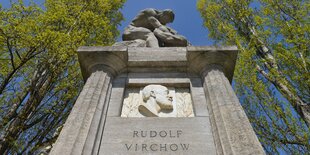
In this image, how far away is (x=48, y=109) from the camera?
9.41m

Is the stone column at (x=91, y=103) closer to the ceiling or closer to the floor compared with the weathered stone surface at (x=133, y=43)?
closer to the floor

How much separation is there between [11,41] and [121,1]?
887 cm

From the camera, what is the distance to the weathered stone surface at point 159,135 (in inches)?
159

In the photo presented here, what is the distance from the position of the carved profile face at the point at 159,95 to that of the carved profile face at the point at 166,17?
11.6 ft

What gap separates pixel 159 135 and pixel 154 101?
80cm

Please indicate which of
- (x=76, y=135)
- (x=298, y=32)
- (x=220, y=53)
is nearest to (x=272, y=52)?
(x=298, y=32)

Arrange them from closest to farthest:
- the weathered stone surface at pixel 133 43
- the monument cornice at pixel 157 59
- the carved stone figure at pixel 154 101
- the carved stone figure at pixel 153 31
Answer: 1. the carved stone figure at pixel 154 101
2. the monument cornice at pixel 157 59
3. the weathered stone surface at pixel 133 43
4. the carved stone figure at pixel 153 31

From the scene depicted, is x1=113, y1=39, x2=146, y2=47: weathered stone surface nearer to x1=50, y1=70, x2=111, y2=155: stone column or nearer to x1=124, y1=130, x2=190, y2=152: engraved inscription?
x1=50, y1=70, x2=111, y2=155: stone column

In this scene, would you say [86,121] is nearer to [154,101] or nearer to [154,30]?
[154,101]

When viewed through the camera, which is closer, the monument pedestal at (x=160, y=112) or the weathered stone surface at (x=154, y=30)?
the monument pedestal at (x=160, y=112)

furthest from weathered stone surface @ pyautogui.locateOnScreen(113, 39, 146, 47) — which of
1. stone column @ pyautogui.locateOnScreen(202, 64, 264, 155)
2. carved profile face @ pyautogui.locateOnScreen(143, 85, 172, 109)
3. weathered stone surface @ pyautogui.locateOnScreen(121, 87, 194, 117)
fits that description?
stone column @ pyautogui.locateOnScreen(202, 64, 264, 155)

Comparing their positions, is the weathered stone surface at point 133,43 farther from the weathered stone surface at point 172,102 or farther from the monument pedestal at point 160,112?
the weathered stone surface at point 172,102

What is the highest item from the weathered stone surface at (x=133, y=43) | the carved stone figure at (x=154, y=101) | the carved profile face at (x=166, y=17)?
the carved profile face at (x=166, y=17)

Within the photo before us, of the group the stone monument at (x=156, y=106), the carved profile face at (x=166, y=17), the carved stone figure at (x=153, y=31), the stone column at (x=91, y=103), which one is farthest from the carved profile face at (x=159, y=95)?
the carved profile face at (x=166, y=17)
